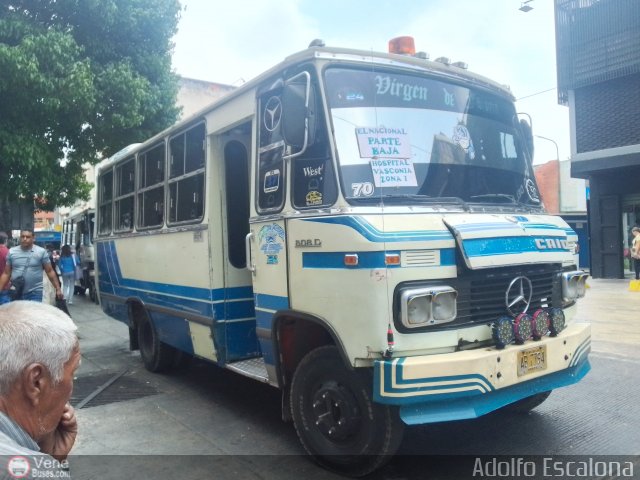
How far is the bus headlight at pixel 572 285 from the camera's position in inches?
160

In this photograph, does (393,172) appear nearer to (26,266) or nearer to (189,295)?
(189,295)

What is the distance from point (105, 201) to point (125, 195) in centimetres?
112

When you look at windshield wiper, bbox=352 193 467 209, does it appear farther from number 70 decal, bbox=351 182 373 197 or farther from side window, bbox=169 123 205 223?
side window, bbox=169 123 205 223

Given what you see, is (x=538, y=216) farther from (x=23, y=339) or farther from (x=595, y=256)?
(x=595, y=256)

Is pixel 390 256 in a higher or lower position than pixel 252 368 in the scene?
higher

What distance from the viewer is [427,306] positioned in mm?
3246

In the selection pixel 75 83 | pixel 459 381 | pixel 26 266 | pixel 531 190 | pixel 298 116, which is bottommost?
pixel 459 381

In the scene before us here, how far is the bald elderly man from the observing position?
1571 mm

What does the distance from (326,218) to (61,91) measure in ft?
28.7

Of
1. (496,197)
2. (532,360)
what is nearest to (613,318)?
(496,197)

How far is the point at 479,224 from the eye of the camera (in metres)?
3.51

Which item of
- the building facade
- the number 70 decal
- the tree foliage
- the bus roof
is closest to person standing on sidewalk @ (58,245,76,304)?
the tree foliage

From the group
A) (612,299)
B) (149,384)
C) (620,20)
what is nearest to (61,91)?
(149,384)

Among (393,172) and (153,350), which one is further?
(153,350)
